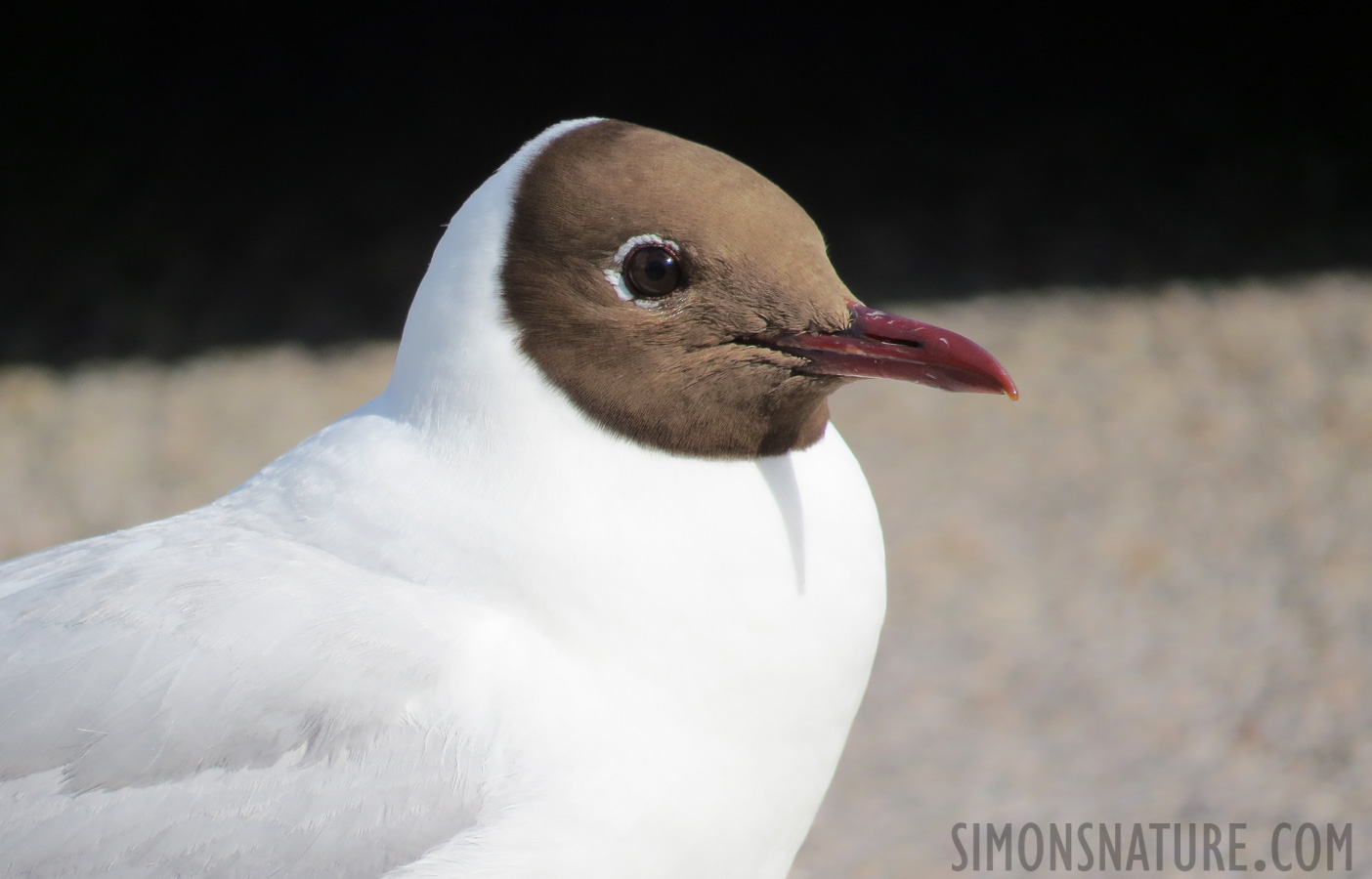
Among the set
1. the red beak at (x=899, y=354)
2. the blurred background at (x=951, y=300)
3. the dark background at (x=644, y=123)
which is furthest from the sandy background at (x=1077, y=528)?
the red beak at (x=899, y=354)

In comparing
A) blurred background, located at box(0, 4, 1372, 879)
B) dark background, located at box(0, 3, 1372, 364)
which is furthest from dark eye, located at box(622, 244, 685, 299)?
dark background, located at box(0, 3, 1372, 364)

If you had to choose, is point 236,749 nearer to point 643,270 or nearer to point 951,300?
point 643,270

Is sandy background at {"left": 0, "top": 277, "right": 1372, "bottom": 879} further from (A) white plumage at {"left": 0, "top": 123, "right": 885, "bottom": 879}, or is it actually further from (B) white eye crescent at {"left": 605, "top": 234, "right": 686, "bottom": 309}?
(B) white eye crescent at {"left": 605, "top": 234, "right": 686, "bottom": 309}

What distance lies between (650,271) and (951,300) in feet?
11.5

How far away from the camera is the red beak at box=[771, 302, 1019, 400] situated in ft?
4.40

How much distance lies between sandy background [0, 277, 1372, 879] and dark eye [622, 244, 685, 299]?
173cm

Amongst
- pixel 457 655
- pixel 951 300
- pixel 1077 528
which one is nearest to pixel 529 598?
pixel 457 655

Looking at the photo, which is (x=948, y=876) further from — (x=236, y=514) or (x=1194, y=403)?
(x=1194, y=403)

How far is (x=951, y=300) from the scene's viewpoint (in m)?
4.71

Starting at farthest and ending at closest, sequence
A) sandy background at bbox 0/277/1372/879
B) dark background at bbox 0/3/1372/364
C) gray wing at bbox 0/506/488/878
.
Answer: dark background at bbox 0/3/1372/364
sandy background at bbox 0/277/1372/879
gray wing at bbox 0/506/488/878

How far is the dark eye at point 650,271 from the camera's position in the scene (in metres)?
1.37

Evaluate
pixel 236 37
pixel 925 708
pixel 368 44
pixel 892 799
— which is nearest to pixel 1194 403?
pixel 925 708

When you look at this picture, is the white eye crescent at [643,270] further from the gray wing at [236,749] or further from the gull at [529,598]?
the gray wing at [236,749]

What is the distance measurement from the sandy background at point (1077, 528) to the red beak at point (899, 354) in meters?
1.62
